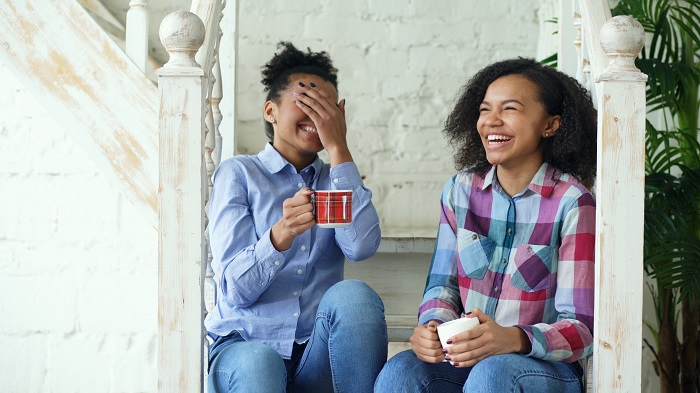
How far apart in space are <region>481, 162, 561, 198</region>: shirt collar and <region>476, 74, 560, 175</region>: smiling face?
1.1 inches

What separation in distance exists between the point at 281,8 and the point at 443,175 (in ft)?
2.84

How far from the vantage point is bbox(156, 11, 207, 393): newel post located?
158cm

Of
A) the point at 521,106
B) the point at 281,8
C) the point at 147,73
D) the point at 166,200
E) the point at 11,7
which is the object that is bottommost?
the point at 166,200

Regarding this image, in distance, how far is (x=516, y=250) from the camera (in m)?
1.75

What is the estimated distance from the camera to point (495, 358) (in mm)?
1541

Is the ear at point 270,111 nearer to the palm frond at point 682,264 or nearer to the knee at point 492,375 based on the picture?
the knee at point 492,375

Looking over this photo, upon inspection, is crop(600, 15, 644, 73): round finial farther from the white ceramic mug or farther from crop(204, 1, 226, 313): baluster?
crop(204, 1, 226, 313): baluster

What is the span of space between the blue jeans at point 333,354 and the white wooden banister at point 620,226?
16.7 inches

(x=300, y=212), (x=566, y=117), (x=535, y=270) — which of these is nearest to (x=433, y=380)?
(x=535, y=270)

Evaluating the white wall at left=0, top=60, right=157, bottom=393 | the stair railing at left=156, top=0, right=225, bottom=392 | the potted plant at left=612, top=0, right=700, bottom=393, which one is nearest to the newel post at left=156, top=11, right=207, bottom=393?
the stair railing at left=156, top=0, right=225, bottom=392

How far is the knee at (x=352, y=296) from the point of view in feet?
5.60

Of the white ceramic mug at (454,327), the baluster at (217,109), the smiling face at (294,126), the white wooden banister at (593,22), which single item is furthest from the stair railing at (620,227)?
the baluster at (217,109)

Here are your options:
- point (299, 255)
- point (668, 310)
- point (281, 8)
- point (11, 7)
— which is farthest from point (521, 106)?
point (281, 8)

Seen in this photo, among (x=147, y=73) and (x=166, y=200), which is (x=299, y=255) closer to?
(x=166, y=200)
